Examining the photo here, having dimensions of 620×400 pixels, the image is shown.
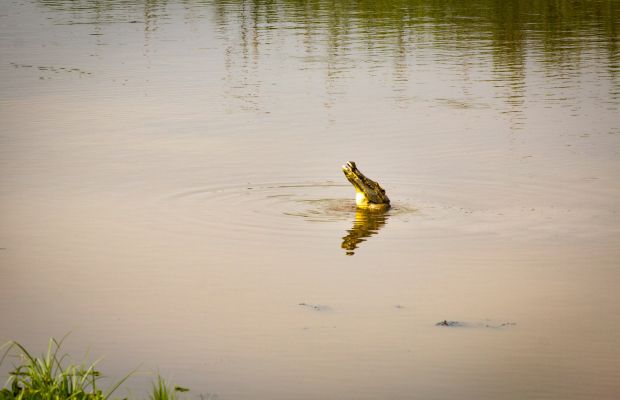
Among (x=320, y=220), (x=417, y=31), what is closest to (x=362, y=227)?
(x=320, y=220)

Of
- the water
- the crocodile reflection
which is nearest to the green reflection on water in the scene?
the water

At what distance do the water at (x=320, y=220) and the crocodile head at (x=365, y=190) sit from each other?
9.3 inches

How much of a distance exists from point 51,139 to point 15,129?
4.05ft

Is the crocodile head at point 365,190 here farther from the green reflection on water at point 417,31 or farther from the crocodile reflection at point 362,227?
the green reflection on water at point 417,31

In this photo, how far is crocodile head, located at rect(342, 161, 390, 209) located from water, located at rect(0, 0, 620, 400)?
236 mm

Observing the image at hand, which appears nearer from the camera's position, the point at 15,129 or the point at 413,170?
the point at 413,170

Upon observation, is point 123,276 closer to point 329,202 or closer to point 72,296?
point 72,296

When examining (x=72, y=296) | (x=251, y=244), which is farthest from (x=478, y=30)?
(x=72, y=296)

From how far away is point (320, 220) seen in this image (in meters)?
17.4

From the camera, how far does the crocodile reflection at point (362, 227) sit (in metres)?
16.1

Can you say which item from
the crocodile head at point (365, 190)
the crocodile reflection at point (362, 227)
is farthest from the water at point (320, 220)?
the crocodile head at point (365, 190)

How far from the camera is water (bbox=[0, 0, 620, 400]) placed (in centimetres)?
1172

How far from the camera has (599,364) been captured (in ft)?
37.3

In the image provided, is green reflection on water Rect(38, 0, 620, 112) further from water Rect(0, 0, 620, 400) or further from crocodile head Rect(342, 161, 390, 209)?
crocodile head Rect(342, 161, 390, 209)
